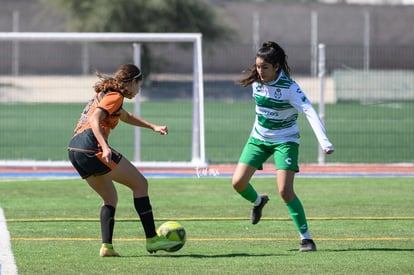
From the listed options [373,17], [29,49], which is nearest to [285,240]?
[29,49]

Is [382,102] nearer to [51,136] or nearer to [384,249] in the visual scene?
[51,136]

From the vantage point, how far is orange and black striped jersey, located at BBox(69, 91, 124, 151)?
877 centimetres

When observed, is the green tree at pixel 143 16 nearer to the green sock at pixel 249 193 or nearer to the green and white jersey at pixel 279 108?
the green sock at pixel 249 193

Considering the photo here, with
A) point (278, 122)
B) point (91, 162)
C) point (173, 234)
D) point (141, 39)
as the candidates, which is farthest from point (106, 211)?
point (141, 39)

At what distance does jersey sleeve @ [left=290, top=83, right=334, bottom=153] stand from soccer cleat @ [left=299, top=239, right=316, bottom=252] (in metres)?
0.96

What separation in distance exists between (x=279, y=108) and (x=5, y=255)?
116 inches

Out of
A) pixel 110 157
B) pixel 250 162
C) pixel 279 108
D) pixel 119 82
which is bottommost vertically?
pixel 250 162

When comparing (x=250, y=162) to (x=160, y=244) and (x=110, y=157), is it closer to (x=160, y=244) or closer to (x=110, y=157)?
(x=160, y=244)

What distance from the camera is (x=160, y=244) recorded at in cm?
905

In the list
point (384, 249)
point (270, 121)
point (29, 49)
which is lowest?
point (29, 49)

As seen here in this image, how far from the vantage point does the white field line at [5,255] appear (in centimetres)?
823

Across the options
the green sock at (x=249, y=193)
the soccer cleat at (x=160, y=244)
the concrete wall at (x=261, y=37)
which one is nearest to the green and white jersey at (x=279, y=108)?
the green sock at (x=249, y=193)

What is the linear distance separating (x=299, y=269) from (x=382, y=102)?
1687 centimetres

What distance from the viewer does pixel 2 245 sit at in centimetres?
962
